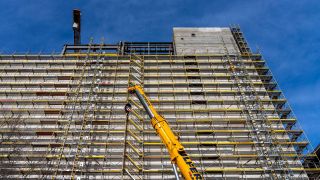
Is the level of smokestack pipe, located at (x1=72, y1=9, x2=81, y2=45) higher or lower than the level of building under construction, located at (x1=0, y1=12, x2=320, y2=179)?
higher

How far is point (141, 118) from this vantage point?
26.5 meters

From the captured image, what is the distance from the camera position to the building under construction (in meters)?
23.4

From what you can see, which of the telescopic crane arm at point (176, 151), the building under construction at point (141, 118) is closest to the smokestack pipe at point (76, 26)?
the building under construction at point (141, 118)

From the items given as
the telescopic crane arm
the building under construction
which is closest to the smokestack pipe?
the building under construction

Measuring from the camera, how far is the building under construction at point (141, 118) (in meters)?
23.4

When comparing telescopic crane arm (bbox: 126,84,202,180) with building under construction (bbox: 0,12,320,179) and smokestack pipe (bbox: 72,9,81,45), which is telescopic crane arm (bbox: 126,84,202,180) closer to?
building under construction (bbox: 0,12,320,179)

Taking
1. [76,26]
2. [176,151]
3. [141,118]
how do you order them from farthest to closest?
[76,26] < [141,118] < [176,151]

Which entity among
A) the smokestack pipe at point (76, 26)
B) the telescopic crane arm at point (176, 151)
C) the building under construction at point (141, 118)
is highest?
the smokestack pipe at point (76, 26)

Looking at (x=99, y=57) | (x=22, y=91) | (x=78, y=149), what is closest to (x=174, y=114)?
(x=78, y=149)

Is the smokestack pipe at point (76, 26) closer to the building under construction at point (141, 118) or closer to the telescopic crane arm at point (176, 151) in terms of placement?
the building under construction at point (141, 118)

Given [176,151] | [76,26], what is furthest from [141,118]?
[76,26]

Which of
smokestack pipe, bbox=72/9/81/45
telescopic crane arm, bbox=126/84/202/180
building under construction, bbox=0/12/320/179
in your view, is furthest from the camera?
smokestack pipe, bbox=72/9/81/45

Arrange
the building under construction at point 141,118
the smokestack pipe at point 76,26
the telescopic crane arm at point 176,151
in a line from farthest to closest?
the smokestack pipe at point 76,26, the building under construction at point 141,118, the telescopic crane arm at point 176,151

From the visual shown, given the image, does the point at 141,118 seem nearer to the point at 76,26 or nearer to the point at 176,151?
the point at 176,151
